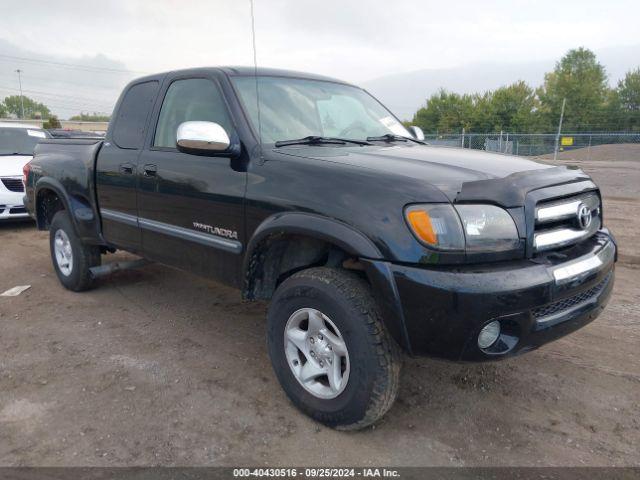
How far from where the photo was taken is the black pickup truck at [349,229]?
7.45ft

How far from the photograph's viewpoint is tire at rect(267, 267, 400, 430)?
2.42 m

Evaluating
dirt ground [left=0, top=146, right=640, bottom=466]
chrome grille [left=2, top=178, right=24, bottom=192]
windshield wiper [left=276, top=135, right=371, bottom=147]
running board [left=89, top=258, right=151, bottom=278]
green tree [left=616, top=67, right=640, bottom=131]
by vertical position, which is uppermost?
green tree [left=616, top=67, right=640, bottom=131]

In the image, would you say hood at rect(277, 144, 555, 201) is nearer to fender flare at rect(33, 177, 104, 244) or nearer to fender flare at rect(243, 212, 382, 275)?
fender flare at rect(243, 212, 382, 275)

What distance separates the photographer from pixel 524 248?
2346 millimetres

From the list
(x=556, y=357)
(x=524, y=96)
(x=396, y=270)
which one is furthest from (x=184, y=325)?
(x=524, y=96)

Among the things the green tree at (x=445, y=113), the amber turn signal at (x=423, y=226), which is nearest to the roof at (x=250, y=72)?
the amber turn signal at (x=423, y=226)

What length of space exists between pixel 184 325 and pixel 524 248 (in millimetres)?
2812

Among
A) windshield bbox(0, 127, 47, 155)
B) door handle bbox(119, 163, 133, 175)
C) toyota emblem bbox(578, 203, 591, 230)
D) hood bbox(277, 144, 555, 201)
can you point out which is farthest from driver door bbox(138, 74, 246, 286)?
windshield bbox(0, 127, 47, 155)

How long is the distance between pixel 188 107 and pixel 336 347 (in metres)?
2.03

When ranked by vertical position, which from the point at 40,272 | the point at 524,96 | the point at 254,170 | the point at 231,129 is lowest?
the point at 40,272

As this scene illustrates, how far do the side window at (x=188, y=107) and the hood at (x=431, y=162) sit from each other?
0.65 meters

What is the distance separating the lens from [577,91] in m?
60.7

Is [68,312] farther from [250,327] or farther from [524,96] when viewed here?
[524,96]

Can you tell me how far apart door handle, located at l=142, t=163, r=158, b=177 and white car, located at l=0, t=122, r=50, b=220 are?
17.3 ft
